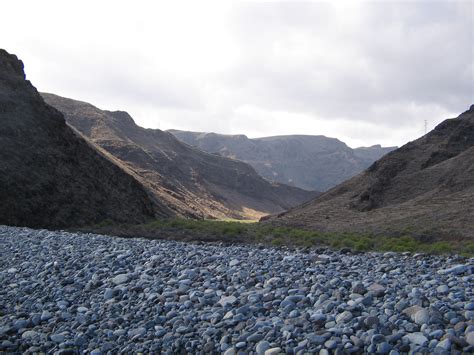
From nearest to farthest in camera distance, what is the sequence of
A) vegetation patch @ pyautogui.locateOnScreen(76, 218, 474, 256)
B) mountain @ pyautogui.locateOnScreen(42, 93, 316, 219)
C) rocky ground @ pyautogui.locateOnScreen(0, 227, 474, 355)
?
rocky ground @ pyautogui.locateOnScreen(0, 227, 474, 355) → vegetation patch @ pyautogui.locateOnScreen(76, 218, 474, 256) → mountain @ pyautogui.locateOnScreen(42, 93, 316, 219)

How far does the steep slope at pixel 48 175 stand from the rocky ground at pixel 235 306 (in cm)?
1324

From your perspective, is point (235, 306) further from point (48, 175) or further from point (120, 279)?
point (48, 175)

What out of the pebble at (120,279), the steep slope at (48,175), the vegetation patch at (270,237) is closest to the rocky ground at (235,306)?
the pebble at (120,279)

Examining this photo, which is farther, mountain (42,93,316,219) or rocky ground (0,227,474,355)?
mountain (42,93,316,219)

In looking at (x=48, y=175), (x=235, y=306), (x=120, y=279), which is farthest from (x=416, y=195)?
(x=235, y=306)

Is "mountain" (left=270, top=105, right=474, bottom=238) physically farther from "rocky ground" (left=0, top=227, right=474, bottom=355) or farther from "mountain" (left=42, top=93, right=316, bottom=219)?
"mountain" (left=42, top=93, right=316, bottom=219)

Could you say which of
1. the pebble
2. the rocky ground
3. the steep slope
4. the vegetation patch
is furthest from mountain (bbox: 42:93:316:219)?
the pebble

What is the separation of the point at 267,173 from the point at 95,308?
18890cm

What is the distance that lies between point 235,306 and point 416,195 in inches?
1377

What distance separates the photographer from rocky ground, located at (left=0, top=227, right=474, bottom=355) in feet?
18.4

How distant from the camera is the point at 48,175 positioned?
2534 centimetres

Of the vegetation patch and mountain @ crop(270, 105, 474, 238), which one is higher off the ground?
mountain @ crop(270, 105, 474, 238)

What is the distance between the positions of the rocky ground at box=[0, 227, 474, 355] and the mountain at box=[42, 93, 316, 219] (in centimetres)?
6439

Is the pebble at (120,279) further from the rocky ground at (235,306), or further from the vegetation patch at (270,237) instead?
the vegetation patch at (270,237)
